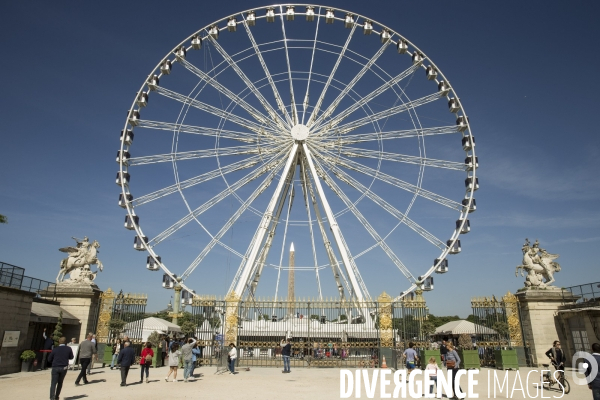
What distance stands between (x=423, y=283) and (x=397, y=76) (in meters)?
11.1

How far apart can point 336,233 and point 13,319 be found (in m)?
13.4

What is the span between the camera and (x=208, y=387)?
1179cm

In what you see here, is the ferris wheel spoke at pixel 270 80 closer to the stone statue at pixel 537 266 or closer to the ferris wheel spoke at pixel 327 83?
the ferris wheel spoke at pixel 327 83

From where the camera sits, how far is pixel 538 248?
19.6 meters

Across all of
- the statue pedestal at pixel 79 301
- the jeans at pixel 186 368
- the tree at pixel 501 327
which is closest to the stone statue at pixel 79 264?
the statue pedestal at pixel 79 301

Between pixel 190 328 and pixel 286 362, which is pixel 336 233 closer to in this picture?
pixel 286 362

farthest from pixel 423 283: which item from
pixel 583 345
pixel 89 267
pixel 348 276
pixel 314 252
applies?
pixel 89 267

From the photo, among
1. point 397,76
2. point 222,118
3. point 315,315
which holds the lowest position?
point 315,315

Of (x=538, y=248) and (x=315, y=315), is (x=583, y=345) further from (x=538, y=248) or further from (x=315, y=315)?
(x=315, y=315)

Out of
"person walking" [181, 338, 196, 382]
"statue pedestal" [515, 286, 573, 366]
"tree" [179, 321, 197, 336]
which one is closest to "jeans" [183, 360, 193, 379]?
"person walking" [181, 338, 196, 382]

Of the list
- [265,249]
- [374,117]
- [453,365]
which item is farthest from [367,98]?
[453,365]

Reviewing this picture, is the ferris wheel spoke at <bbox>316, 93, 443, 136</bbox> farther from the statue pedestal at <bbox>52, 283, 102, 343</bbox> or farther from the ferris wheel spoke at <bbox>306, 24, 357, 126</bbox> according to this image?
the statue pedestal at <bbox>52, 283, 102, 343</bbox>

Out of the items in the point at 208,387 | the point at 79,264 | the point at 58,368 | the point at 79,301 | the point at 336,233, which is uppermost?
the point at 336,233

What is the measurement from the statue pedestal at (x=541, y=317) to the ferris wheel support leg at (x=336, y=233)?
22.3 ft
